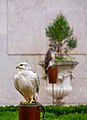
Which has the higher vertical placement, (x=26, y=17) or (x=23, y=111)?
(x=26, y=17)

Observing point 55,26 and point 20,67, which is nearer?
point 20,67

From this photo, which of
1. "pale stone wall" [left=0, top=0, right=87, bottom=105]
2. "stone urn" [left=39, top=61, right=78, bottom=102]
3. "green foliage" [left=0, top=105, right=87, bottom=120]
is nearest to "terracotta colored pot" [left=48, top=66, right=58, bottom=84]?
"stone urn" [left=39, top=61, right=78, bottom=102]

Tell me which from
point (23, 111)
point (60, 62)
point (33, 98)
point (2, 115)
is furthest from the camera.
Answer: point (60, 62)

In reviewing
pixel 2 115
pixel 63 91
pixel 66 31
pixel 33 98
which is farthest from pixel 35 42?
pixel 33 98

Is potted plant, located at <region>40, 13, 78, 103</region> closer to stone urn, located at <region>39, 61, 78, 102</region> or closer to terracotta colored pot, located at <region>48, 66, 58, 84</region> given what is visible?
stone urn, located at <region>39, 61, 78, 102</region>

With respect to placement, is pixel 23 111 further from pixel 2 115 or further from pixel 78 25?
pixel 78 25

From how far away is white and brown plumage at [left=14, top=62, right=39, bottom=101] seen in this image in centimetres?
507

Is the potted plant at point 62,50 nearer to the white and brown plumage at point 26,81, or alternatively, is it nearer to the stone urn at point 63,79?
the stone urn at point 63,79

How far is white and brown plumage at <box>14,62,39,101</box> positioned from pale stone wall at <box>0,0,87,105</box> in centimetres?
908

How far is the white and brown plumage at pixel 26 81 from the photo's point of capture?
5.07m

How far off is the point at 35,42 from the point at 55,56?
167 cm

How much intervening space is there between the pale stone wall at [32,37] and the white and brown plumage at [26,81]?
908 centimetres

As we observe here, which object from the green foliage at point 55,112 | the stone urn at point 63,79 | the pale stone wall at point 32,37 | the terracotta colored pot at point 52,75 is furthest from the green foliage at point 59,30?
the green foliage at point 55,112

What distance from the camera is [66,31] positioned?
42.9 feet
